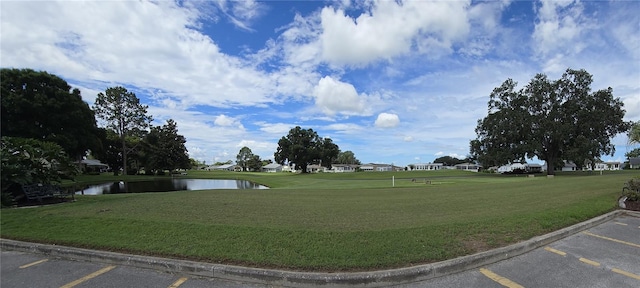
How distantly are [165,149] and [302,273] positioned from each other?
2450 inches

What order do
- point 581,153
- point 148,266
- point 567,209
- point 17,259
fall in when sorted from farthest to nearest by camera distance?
point 581,153
point 567,209
point 17,259
point 148,266

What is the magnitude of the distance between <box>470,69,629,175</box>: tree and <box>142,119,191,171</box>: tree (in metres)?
53.0

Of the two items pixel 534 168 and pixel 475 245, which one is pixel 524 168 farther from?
pixel 475 245

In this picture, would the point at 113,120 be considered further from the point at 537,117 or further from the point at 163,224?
the point at 537,117

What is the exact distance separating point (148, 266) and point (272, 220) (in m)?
3.10

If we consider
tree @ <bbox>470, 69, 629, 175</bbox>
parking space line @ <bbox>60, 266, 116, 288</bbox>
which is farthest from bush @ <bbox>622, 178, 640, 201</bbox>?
tree @ <bbox>470, 69, 629, 175</bbox>

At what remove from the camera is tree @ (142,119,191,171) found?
59.8m

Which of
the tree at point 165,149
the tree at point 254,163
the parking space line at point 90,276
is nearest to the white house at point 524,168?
the tree at point 165,149

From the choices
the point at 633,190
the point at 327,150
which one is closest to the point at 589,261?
the point at 633,190

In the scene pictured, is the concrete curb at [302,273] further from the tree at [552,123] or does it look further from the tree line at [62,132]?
the tree at [552,123]

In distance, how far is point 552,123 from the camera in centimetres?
4269

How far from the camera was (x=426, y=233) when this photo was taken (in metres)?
5.99

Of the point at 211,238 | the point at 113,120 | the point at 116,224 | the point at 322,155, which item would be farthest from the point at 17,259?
the point at 322,155

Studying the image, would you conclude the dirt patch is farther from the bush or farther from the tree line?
the tree line
